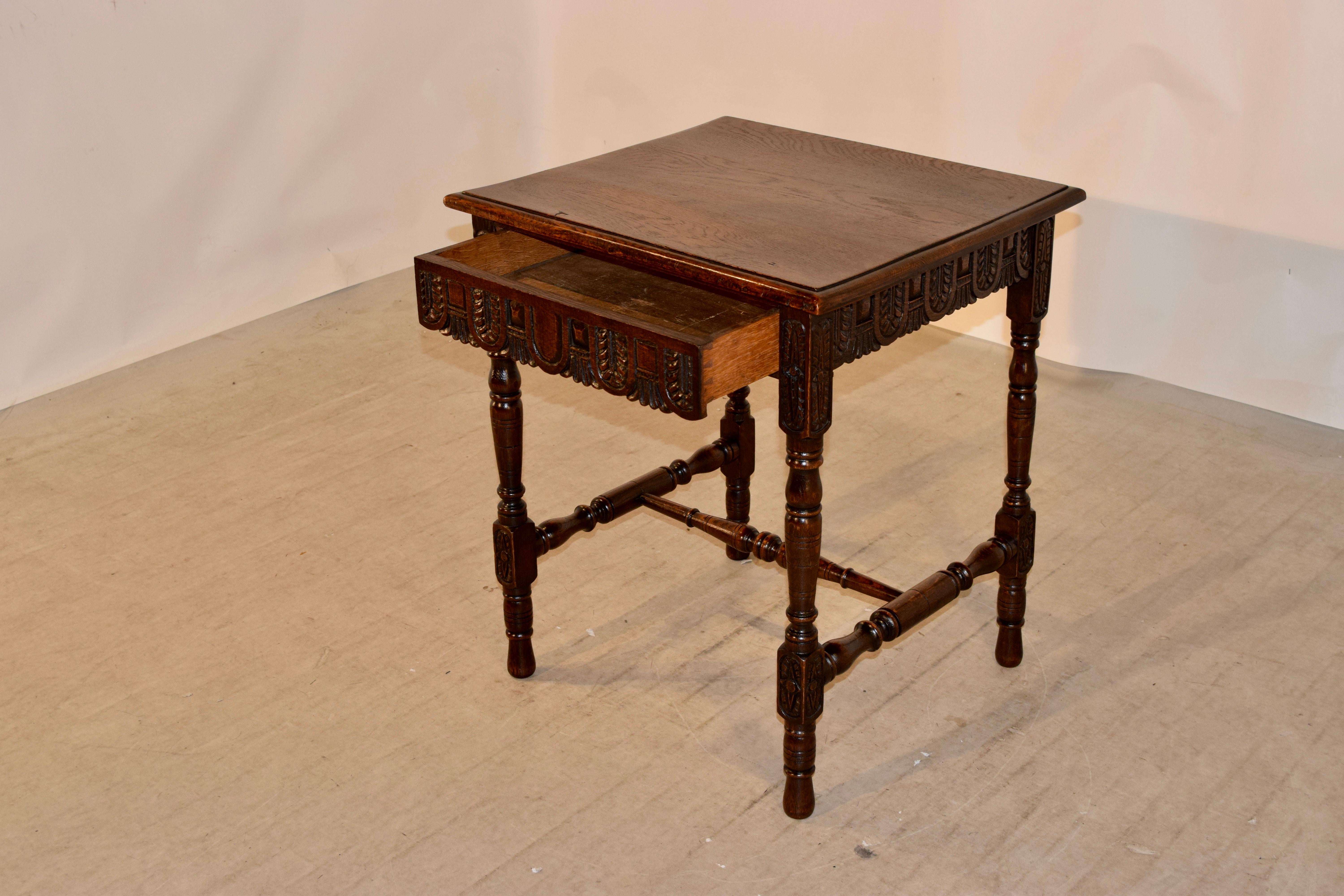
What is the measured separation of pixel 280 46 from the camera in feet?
14.5

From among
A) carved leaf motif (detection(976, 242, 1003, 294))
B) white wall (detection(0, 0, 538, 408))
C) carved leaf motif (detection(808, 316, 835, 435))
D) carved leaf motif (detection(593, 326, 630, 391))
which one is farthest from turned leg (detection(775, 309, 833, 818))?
white wall (detection(0, 0, 538, 408))

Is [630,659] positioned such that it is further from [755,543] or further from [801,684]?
[801,684]

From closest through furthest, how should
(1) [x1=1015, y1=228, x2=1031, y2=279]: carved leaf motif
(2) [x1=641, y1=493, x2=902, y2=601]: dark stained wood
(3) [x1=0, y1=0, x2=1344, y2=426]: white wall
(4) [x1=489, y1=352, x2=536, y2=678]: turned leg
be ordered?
(1) [x1=1015, y1=228, x2=1031, y2=279]: carved leaf motif → (4) [x1=489, y1=352, x2=536, y2=678]: turned leg → (2) [x1=641, y1=493, x2=902, y2=601]: dark stained wood → (3) [x1=0, y1=0, x2=1344, y2=426]: white wall

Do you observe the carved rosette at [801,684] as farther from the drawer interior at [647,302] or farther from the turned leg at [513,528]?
the turned leg at [513,528]

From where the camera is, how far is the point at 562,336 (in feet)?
7.48

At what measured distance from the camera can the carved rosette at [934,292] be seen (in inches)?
86.5

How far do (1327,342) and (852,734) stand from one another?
192 cm

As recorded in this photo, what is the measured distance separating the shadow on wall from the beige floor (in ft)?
0.26

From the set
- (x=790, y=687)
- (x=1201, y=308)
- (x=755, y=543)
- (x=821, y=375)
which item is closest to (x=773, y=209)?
(x=821, y=375)

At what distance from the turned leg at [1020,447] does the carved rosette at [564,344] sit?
2.22 ft

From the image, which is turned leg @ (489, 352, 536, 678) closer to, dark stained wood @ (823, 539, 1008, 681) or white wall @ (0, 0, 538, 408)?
dark stained wood @ (823, 539, 1008, 681)

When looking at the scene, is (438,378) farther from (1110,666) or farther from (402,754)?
(1110,666)

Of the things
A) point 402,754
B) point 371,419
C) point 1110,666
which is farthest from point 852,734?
A: point 371,419

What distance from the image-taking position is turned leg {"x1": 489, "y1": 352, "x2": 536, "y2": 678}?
2.59 m
